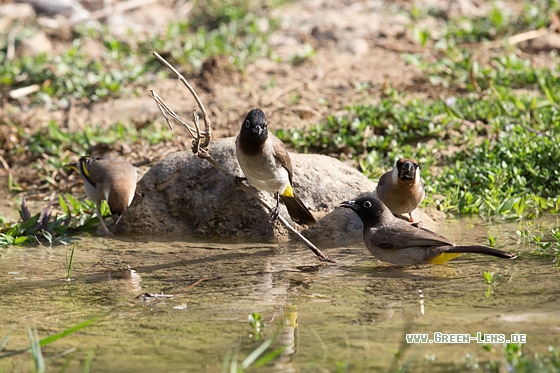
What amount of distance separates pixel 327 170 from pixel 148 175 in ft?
5.65

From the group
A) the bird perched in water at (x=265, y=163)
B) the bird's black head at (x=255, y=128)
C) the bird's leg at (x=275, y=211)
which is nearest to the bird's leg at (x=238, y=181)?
the bird perched in water at (x=265, y=163)

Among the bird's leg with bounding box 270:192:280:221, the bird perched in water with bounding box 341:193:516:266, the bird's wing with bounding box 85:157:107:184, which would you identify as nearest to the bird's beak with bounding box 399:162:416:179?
the bird perched in water with bounding box 341:193:516:266

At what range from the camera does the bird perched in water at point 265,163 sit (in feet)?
21.8

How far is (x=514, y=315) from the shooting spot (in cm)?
441

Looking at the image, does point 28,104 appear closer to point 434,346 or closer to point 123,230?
point 123,230

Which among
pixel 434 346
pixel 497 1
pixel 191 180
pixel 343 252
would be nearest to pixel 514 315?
pixel 434 346

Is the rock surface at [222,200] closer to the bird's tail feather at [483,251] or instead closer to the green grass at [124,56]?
the bird's tail feather at [483,251]

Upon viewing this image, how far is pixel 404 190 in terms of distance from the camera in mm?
7156

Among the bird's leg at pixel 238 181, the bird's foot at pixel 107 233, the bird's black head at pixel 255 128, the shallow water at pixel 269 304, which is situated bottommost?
the bird's foot at pixel 107 233

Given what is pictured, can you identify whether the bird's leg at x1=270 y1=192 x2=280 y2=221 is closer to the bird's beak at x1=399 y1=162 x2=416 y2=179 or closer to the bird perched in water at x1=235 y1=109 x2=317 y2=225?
the bird perched in water at x1=235 y1=109 x2=317 y2=225

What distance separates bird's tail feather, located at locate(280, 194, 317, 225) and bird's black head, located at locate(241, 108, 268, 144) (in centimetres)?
71

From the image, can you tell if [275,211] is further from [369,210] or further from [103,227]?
[103,227]

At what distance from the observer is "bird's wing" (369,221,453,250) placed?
6013 mm

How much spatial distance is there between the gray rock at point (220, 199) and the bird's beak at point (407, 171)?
0.53m
